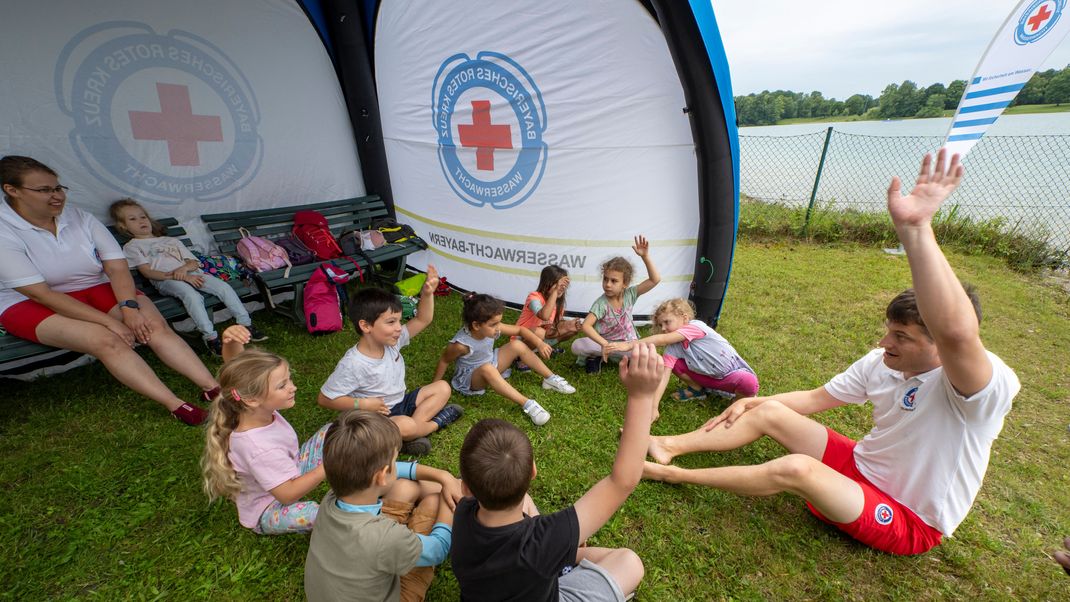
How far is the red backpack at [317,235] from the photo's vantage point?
4.00 meters

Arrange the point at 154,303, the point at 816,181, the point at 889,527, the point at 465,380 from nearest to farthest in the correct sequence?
the point at 889,527
the point at 465,380
the point at 154,303
the point at 816,181

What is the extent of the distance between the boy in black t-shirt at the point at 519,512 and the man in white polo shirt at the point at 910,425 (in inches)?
26.2

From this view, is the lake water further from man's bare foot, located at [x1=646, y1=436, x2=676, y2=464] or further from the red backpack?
the red backpack

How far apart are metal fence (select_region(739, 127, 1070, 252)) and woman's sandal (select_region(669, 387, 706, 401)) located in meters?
4.71

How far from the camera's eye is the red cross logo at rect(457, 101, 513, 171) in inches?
140

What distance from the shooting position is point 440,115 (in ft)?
12.6

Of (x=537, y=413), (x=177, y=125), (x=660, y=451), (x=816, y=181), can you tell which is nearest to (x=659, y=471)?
(x=660, y=451)

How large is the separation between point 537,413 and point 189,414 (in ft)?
6.39

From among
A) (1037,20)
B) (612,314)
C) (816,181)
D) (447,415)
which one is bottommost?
(447,415)

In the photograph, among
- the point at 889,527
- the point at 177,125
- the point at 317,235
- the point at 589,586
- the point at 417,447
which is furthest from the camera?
the point at 317,235

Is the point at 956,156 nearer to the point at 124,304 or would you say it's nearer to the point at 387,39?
the point at 124,304

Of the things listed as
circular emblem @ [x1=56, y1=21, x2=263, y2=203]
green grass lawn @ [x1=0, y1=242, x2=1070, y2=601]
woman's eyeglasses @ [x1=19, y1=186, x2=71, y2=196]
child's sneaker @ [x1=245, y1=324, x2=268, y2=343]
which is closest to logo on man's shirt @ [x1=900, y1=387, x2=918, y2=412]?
green grass lawn @ [x1=0, y1=242, x2=1070, y2=601]

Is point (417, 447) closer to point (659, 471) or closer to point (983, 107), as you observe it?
point (659, 471)

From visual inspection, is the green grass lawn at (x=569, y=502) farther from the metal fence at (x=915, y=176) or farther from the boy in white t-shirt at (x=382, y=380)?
the metal fence at (x=915, y=176)
